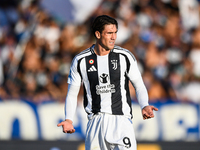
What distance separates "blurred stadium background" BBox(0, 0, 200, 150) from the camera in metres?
5.81

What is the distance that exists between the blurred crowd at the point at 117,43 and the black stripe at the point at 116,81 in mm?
2685

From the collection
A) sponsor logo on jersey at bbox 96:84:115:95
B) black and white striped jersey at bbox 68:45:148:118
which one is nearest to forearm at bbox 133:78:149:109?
black and white striped jersey at bbox 68:45:148:118

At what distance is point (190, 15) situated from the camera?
5.93m

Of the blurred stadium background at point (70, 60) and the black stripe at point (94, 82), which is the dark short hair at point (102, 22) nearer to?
the black stripe at point (94, 82)

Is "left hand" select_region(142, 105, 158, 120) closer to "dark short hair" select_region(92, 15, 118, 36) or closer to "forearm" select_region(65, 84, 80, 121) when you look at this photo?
"forearm" select_region(65, 84, 80, 121)

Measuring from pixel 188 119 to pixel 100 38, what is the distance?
127 inches

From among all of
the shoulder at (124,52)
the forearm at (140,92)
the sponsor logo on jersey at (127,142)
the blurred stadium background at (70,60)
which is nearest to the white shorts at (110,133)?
the sponsor logo on jersey at (127,142)

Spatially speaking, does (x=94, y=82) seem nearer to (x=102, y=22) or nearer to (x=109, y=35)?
(x=109, y=35)

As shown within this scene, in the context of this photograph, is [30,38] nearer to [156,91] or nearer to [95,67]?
[156,91]

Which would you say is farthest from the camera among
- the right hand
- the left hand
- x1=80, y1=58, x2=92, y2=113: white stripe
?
x1=80, y1=58, x2=92, y2=113: white stripe

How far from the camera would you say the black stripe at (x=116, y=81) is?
3105 mm

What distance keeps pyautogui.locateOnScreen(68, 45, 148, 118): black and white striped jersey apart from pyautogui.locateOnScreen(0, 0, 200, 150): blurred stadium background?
2.67 m

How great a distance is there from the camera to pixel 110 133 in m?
3.02

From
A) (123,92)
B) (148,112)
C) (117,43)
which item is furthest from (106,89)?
(117,43)
